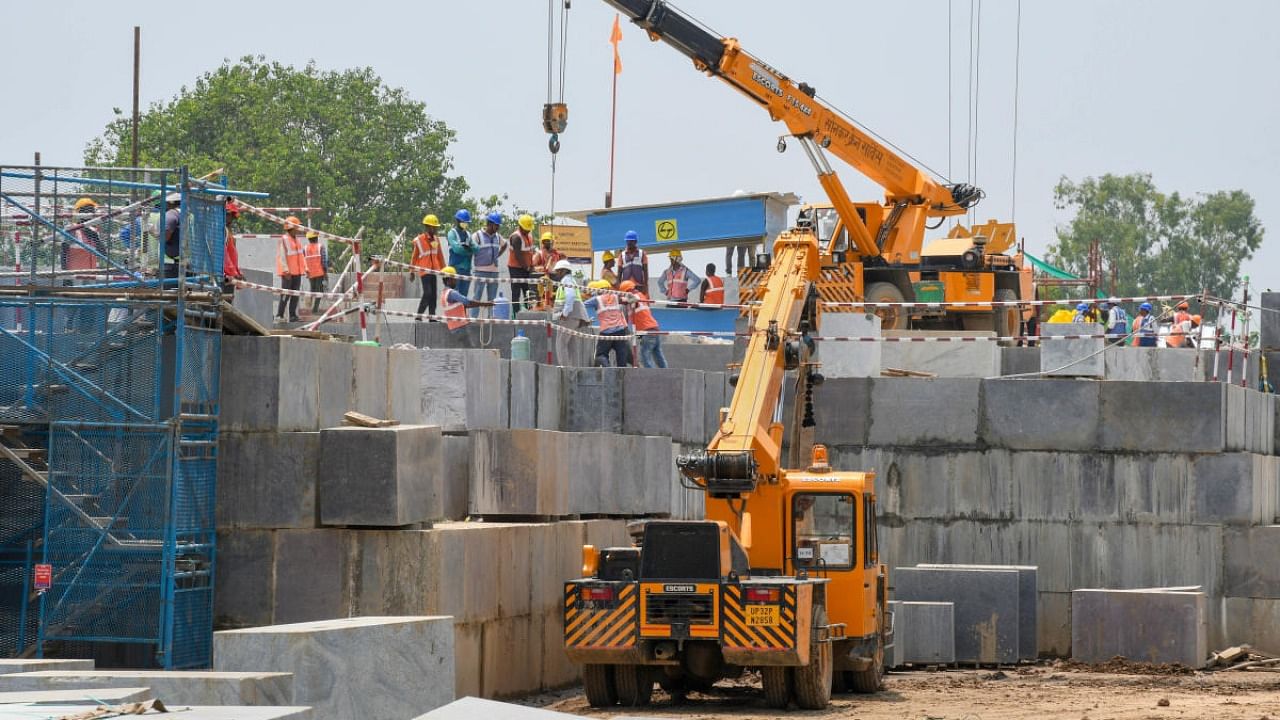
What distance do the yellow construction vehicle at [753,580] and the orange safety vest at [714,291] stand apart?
35.5 feet

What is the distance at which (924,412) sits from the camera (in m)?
23.3

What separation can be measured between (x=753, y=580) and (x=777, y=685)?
0.94 m

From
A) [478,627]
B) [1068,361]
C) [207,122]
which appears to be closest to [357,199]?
[207,122]

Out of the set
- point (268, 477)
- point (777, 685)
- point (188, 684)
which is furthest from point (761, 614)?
point (188, 684)

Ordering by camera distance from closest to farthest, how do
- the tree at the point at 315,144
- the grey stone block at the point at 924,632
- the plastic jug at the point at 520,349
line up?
the grey stone block at the point at 924,632 < the plastic jug at the point at 520,349 < the tree at the point at 315,144

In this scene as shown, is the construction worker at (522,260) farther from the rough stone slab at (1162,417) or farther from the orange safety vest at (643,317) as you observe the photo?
the rough stone slab at (1162,417)

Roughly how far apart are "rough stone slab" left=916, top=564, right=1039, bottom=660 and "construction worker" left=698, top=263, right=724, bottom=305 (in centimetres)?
934

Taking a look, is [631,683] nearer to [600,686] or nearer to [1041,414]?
[600,686]

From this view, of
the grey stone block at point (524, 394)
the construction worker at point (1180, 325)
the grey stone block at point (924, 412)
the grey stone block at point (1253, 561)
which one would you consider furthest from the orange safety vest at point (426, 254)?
the construction worker at point (1180, 325)

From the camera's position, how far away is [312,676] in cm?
1209

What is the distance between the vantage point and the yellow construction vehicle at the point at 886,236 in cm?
2808

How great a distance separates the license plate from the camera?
16.2 metres

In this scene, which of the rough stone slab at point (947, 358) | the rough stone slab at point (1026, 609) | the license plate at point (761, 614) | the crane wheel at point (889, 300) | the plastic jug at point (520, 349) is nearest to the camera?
the license plate at point (761, 614)

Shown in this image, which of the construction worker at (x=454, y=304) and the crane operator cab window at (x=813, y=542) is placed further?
the construction worker at (x=454, y=304)
